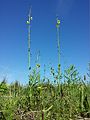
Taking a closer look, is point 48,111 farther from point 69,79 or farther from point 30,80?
point 69,79

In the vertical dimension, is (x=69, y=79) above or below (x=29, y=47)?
below

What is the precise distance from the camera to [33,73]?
4188 millimetres

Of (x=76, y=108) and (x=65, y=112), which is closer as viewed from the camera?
(x=65, y=112)

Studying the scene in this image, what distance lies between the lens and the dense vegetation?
3.32m

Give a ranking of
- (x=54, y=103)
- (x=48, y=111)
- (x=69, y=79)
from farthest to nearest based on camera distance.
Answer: (x=69, y=79) < (x=54, y=103) < (x=48, y=111)

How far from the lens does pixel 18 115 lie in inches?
131

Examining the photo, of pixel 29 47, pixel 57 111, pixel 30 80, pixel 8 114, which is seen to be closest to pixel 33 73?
pixel 30 80

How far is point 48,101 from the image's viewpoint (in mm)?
3971

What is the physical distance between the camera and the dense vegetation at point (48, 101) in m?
Answer: 3.32

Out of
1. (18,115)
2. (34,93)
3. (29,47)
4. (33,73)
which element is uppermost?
(29,47)

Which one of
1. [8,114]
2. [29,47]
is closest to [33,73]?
[29,47]

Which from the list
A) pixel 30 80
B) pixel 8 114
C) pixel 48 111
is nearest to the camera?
pixel 8 114

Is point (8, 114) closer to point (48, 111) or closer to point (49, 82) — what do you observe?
point (48, 111)

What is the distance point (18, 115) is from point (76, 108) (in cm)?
107
